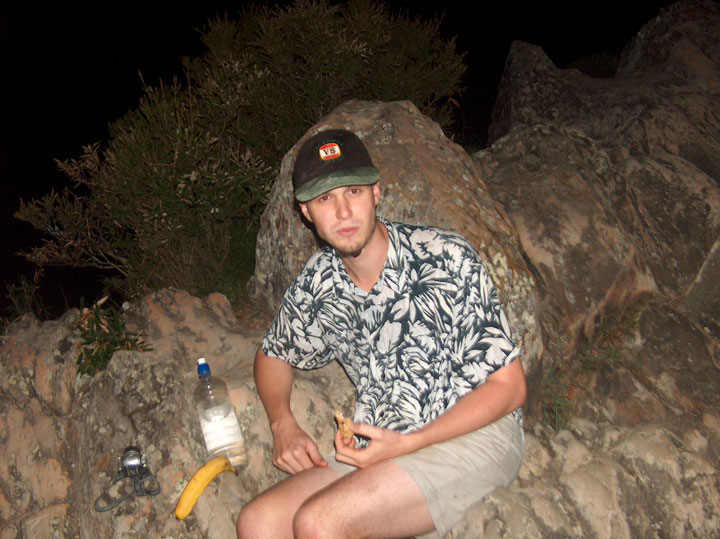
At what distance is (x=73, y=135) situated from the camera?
30.7ft

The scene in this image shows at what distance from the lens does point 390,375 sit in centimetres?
251

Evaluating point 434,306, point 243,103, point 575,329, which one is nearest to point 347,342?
point 434,306

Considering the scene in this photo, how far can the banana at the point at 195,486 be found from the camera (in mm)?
2686

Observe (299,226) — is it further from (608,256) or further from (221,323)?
(608,256)

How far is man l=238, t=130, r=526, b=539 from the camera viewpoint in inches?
83.9

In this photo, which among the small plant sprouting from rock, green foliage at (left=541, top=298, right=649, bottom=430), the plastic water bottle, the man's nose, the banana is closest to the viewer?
the man's nose

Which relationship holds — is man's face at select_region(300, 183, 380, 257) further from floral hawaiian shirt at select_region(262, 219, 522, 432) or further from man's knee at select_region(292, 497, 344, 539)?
man's knee at select_region(292, 497, 344, 539)

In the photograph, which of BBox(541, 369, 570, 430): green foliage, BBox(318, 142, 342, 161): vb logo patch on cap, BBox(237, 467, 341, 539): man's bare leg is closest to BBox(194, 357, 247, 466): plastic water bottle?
BBox(237, 467, 341, 539): man's bare leg

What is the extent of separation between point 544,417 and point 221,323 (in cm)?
243

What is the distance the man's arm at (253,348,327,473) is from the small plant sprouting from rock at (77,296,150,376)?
1.16 metres

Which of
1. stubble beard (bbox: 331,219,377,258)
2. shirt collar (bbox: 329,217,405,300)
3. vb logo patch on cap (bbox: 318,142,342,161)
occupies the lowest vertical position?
shirt collar (bbox: 329,217,405,300)

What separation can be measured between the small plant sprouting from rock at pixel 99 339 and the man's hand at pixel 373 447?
198 cm

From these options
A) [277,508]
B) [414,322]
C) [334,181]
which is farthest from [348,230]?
[277,508]

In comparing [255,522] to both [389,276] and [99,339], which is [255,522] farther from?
[99,339]
